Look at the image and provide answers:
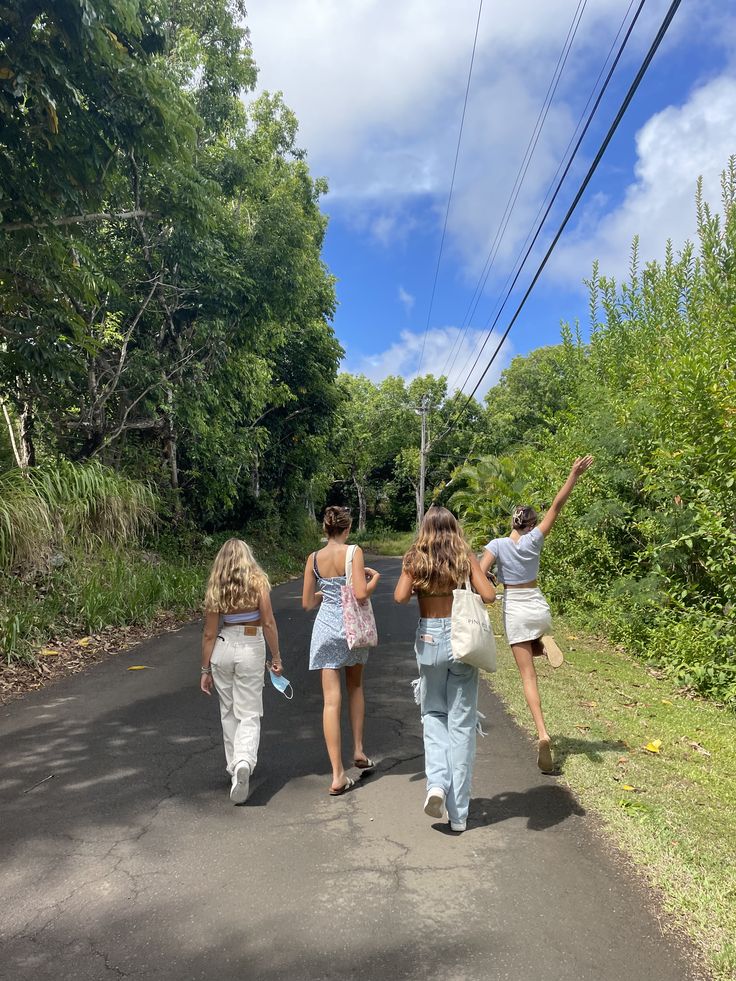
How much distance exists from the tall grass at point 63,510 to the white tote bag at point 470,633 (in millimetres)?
6714

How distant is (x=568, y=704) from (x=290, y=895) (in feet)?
13.6

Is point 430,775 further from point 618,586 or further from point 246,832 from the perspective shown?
point 618,586

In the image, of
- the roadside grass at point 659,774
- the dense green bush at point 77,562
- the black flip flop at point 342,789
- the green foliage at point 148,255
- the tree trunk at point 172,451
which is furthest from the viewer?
the tree trunk at point 172,451

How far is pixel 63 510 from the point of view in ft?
33.1

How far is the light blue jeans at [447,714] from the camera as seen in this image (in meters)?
4.02

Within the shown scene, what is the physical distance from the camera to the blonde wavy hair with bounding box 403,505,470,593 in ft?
13.9

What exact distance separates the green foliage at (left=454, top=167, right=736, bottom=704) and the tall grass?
751 centimetres

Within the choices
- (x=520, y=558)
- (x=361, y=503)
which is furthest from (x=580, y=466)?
(x=361, y=503)

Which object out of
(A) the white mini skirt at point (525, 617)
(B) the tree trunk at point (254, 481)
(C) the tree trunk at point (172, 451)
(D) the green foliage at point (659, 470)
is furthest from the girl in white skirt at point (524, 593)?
(B) the tree trunk at point (254, 481)

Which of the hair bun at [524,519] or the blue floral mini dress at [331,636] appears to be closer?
the blue floral mini dress at [331,636]

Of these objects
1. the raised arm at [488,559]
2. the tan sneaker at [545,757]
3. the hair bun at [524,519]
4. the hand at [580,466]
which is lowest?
the tan sneaker at [545,757]

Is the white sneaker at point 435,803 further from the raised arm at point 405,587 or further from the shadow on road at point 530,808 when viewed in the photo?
the raised arm at point 405,587

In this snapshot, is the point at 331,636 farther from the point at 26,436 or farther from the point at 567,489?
the point at 26,436

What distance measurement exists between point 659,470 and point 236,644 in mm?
6372
